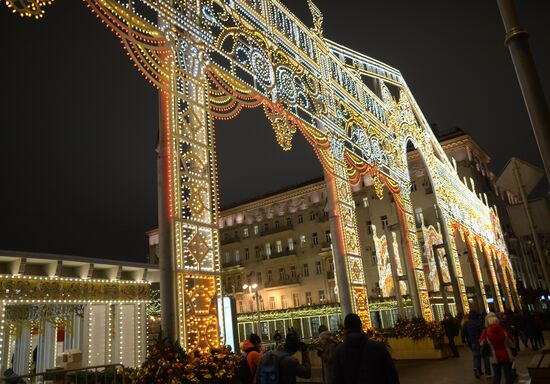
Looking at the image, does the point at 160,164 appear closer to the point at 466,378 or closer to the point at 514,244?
the point at 466,378

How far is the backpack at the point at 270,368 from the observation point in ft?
13.7

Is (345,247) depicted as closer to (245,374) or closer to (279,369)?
(245,374)

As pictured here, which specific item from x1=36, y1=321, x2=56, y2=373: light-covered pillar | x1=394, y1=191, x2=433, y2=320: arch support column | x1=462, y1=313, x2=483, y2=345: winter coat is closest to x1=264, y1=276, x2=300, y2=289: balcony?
x1=36, y1=321, x2=56, y2=373: light-covered pillar

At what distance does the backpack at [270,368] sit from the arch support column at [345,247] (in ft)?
22.2

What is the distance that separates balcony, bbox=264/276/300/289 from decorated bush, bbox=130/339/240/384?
35.9m

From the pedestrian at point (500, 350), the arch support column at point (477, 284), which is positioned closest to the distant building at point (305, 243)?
the arch support column at point (477, 284)

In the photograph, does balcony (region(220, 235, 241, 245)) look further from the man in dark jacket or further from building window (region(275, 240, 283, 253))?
the man in dark jacket

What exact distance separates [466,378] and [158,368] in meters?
6.56

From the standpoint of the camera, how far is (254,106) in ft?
29.2

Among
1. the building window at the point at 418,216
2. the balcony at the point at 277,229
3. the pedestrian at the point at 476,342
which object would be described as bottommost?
the pedestrian at the point at 476,342

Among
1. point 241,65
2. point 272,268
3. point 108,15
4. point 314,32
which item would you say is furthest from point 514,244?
point 108,15

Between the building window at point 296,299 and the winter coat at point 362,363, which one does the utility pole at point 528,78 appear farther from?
the building window at point 296,299

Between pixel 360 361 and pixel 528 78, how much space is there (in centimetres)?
240

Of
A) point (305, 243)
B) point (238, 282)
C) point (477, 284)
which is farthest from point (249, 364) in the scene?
point (238, 282)
